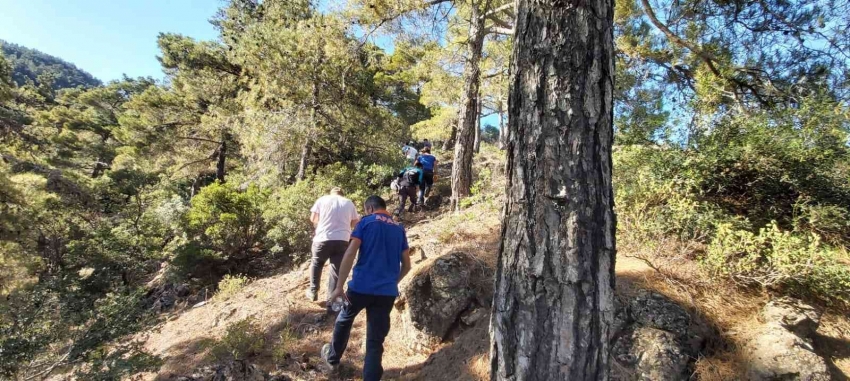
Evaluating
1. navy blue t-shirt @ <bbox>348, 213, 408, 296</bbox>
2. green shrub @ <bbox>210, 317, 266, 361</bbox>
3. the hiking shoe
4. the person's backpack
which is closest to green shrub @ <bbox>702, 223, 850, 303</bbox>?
navy blue t-shirt @ <bbox>348, 213, 408, 296</bbox>

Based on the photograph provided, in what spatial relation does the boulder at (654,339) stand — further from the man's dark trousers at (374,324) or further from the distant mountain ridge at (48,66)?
the distant mountain ridge at (48,66)

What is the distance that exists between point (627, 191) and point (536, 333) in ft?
9.06

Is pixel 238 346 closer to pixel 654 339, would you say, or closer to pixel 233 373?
pixel 233 373

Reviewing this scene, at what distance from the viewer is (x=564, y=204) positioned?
1717 millimetres

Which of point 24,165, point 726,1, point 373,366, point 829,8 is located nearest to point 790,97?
point 829,8

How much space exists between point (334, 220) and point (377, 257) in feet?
5.23

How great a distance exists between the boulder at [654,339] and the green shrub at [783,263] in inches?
23.6

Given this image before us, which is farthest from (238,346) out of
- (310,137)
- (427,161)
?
(310,137)

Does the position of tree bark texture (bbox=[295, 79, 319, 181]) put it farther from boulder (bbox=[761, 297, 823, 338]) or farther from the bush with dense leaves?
boulder (bbox=[761, 297, 823, 338])

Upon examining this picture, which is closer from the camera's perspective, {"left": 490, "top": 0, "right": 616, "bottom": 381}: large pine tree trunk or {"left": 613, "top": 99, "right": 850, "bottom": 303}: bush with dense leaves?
{"left": 490, "top": 0, "right": 616, "bottom": 381}: large pine tree trunk

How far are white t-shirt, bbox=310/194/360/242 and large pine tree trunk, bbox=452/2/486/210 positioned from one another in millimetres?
2507

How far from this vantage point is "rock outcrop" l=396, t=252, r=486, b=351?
358cm

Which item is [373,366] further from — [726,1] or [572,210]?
[726,1]

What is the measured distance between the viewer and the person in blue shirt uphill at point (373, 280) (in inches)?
Answer: 117
